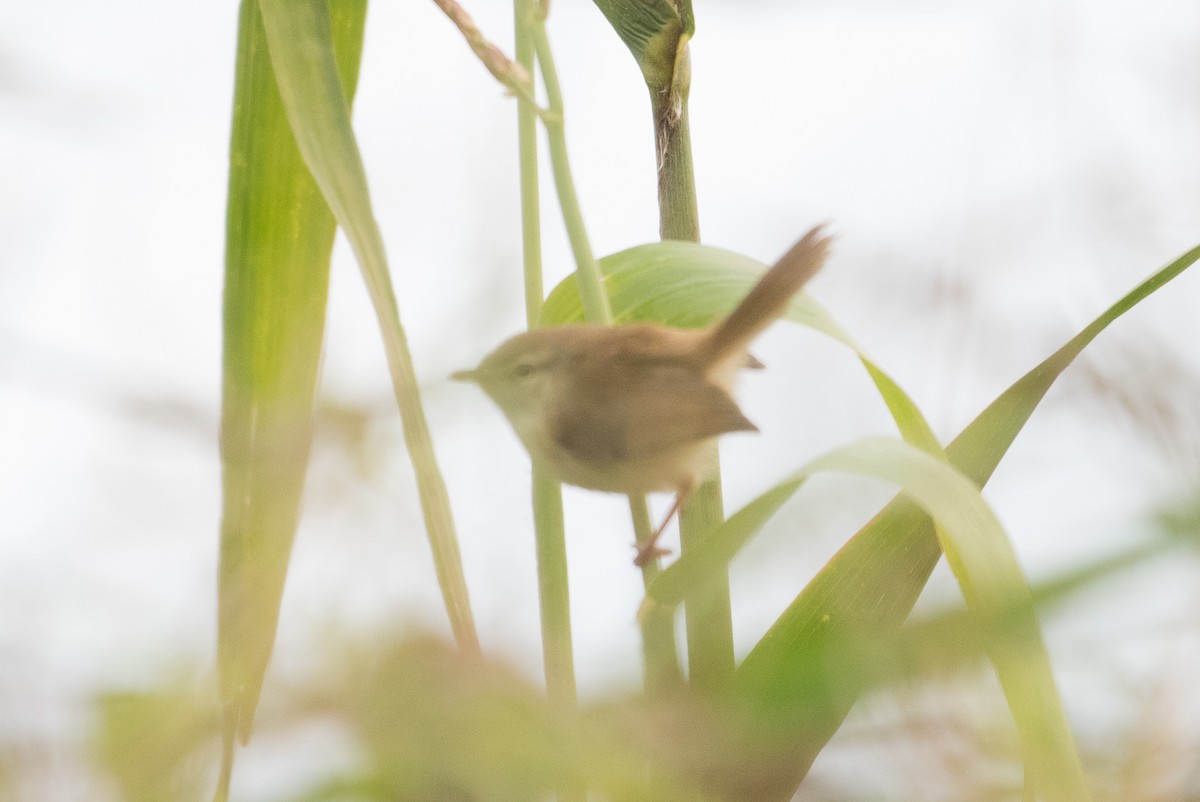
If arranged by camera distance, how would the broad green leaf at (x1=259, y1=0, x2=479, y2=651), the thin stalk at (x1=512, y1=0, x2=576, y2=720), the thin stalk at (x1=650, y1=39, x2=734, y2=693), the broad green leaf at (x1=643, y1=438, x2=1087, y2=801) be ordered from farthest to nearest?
the thin stalk at (x1=650, y1=39, x2=734, y2=693) → the thin stalk at (x1=512, y1=0, x2=576, y2=720) → the broad green leaf at (x1=259, y1=0, x2=479, y2=651) → the broad green leaf at (x1=643, y1=438, x2=1087, y2=801)

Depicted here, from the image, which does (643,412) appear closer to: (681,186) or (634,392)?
(634,392)

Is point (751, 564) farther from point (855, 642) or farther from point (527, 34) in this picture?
point (527, 34)

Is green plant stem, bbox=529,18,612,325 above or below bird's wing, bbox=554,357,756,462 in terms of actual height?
above

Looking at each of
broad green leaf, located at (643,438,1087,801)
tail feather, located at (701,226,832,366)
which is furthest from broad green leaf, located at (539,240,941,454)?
broad green leaf, located at (643,438,1087,801)

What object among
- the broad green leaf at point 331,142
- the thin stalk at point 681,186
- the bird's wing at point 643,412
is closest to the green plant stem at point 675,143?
the thin stalk at point 681,186

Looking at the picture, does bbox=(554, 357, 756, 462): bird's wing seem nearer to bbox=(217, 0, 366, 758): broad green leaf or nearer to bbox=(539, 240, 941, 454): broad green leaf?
bbox=(539, 240, 941, 454): broad green leaf

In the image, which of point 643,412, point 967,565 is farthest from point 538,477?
point 967,565

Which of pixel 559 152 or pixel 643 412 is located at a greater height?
pixel 559 152

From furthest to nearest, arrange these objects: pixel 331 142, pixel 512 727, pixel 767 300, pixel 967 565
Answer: pixel 767 300 → pixel 331 142 → pixel 967 565 → pixel 512 727
